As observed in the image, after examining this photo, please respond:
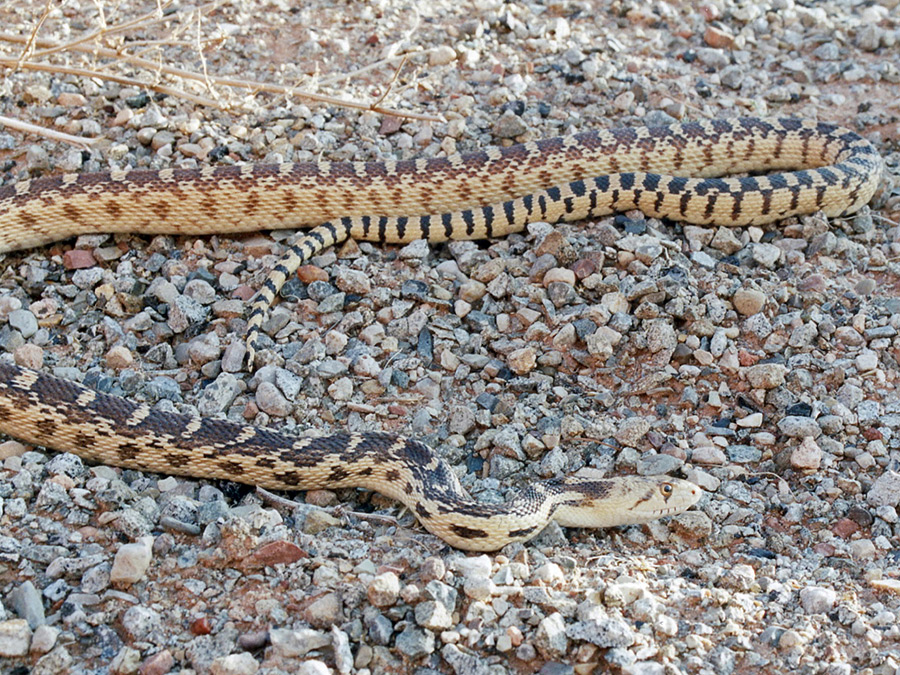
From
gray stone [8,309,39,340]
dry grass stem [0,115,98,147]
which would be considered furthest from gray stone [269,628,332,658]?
dry grass stem [0,115,98,147]

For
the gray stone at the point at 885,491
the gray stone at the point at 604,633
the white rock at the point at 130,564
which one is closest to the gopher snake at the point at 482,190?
the white rock at the point at 130,564

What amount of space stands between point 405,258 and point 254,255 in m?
1.44

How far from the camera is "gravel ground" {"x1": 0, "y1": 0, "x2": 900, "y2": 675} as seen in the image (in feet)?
15.8

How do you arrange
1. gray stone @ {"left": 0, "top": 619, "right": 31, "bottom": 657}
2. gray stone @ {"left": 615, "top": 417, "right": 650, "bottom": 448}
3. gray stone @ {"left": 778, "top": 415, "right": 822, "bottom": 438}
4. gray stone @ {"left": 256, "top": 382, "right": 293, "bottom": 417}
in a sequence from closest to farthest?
gray stone @ {"left": 0, "top": 619, "right": 31, "bottom": 657} → gray stone @ {"left": 778, "top": 415, "right": 822, "bottom": 438} → gray stone @ {"left": 615, "top": 417, "right": 650, "bottom": 448} → gray stone @ {"left": 256, "top": 382, "right": 293, "bottom": 417}

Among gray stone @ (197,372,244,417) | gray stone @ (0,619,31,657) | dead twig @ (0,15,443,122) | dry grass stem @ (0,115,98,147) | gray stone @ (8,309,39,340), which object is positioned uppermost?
dead twig @ (0,15,443,122)

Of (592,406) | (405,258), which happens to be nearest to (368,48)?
(405,258)

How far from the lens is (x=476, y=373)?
274 inches

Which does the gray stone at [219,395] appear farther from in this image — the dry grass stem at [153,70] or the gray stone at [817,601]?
the gray stone at [817,601]

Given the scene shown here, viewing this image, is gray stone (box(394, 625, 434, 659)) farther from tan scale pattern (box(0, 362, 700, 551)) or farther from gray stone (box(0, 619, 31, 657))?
gray stone (box(0, 619, 31, 657))

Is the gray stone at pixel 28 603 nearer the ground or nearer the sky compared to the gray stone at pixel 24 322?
nearer the ground

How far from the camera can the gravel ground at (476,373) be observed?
4.83 metres

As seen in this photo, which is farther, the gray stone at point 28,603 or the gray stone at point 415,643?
the gray stone at point 28,603

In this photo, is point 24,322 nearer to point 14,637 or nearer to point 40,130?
point 40,130

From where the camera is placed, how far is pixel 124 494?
573cm
